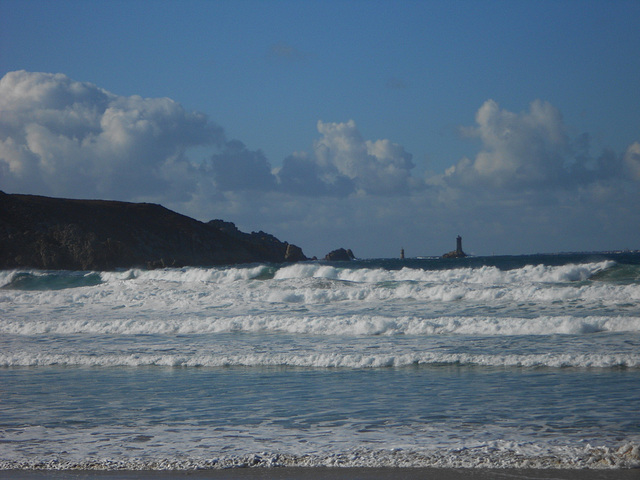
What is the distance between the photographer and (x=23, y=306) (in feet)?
78.6

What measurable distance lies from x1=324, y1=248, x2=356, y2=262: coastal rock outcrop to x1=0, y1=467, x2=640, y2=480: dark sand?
105897mm

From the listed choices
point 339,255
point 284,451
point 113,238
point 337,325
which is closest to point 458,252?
point 339,255

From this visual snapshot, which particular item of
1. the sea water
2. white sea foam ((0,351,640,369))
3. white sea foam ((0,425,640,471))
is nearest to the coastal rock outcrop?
the sea water

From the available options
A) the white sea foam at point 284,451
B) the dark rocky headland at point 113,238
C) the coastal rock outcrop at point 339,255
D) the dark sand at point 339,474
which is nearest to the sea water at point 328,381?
the white sea foam at point 284,451

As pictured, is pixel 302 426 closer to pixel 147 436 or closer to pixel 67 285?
pixel 147 436

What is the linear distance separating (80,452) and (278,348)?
7.27 m

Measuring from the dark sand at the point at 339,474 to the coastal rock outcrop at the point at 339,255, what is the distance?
105897 mm

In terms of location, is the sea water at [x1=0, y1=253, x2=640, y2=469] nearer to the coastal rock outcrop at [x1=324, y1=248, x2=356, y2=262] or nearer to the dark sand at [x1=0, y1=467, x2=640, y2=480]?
the dark sand at [x1=0, y1=467, x2=640, y2=480]

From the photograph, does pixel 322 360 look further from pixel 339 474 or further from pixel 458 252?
pixel 458 252

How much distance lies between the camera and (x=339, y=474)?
5.59 meters

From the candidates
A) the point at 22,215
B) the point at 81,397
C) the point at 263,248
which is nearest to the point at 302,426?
the point at 81,397

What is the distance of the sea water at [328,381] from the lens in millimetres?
6344

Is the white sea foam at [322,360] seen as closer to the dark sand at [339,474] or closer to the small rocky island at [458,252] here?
the dark sand at [339,474]

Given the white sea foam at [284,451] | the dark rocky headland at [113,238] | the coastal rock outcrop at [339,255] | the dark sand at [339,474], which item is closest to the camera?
the dark sand at [339,474]
